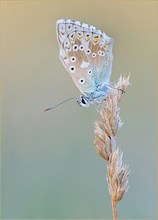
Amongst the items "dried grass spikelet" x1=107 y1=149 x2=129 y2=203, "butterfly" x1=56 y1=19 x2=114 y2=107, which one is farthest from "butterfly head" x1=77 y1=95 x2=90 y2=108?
"dried grass spikelet" x1=107 y1=149 x2=129 y2=203

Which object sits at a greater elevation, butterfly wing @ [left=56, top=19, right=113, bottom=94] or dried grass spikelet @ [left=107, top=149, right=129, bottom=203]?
butterfly wing @ [left=56, top=19, right=113, bottom=94]

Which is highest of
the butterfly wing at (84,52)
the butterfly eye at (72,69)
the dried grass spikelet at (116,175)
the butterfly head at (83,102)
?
the butterfly wing at (84,52)

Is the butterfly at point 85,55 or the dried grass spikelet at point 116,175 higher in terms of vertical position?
the butterfly at point 85,55

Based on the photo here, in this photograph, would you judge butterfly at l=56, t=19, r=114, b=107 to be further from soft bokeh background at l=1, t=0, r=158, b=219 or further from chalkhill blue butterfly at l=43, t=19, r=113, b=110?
soft bokeh background at l=1, t=0, r=158, b=219

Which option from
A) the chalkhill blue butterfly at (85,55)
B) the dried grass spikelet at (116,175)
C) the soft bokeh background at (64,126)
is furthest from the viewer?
the soft bokeh background at (64,126)

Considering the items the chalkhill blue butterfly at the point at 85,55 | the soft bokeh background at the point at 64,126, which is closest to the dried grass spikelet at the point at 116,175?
the chalkhill blue butterfly at the point at 85,55

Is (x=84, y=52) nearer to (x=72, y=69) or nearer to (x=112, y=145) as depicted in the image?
(x=72, y=69)

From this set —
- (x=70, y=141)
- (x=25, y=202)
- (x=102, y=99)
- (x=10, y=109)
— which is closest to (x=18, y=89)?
(x=10, y=109)

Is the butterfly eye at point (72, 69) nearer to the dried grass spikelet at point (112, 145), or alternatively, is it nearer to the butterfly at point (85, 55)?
the butterfly at point (85, 55)
